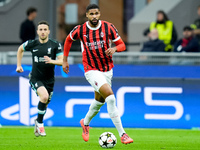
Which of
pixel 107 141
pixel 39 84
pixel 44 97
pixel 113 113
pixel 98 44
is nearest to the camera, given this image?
pixel 107 141

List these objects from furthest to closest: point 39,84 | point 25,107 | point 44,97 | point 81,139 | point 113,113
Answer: point 25,107 < point 39,84 < point 44,97 < point 81,139 < point 113,113

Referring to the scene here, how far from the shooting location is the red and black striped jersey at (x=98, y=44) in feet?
34.2

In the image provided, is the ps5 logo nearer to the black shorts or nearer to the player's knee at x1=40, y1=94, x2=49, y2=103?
the black shorts

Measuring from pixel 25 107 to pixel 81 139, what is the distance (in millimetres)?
2987

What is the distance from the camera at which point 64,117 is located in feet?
46.3

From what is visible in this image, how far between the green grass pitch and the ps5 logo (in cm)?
41

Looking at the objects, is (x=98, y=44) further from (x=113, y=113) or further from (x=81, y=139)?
(x=81, y=139)

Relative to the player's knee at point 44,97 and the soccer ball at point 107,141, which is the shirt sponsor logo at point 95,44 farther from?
the player's knee at point 44,97

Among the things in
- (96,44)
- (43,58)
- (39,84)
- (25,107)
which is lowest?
(25,107)

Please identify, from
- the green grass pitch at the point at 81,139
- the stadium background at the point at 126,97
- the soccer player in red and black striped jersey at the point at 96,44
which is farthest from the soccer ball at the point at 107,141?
the stadium background at the point at 126,97

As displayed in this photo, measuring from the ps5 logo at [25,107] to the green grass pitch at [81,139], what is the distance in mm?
413

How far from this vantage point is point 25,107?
14094mm

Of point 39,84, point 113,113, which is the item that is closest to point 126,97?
point 39,84

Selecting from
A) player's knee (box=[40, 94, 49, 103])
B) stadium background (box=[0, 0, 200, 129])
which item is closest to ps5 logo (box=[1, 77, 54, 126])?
stadium background (box=[0, 0, 200, 129])
